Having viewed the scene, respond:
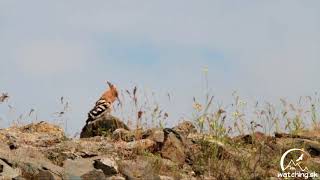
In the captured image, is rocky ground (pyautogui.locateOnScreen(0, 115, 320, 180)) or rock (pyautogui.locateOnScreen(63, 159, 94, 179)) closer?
rock (pyautogui.locateOnScreen(63, 159, 94, 179))

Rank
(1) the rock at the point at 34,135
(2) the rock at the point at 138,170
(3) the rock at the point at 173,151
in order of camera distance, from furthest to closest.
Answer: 1. (1) the rock at the point at 34,135
2. (3) the rock at the point at 173,151
3. (2) the rock at the point at 138,170

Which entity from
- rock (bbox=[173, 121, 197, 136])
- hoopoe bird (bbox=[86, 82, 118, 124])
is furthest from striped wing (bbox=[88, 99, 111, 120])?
rock (bbox=[173, 121, 197, 136])

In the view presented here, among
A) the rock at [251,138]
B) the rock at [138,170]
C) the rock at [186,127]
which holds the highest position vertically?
the rock at [186,127]

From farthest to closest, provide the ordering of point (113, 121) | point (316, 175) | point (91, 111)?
point (91, 111) → point (113, 121) → point (316, 175)

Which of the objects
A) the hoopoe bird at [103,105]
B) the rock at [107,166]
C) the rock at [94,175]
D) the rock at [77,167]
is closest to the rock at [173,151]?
the rock at [107,166]

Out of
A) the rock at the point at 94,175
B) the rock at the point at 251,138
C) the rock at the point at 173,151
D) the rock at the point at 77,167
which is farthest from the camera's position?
the rock at the point at 251,138

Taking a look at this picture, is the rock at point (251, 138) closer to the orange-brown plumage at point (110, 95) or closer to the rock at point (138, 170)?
the rock at point (138, 170)

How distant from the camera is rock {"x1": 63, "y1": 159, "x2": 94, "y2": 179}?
6.81 metres

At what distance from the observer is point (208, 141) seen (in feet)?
26.7

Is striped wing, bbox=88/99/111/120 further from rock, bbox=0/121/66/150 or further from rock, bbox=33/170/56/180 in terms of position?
rock, bbox=33/170/56/180

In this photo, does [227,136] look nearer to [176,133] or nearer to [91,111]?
[176,133]

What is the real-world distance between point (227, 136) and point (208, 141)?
489 millimetres

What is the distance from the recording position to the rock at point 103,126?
9508 mm

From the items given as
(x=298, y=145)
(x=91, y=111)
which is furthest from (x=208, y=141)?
(x=91, y=111)
